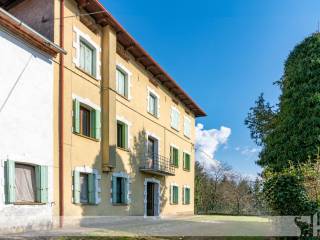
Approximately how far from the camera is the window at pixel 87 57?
15328 mm

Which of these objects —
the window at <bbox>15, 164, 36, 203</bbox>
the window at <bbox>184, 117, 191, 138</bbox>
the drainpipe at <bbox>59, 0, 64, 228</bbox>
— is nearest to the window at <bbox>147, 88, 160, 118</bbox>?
the window at <bbox>184, 117, 191, 138</bbox>

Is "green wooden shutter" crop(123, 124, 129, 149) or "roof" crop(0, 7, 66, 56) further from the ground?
"roof" crop(0, 7, 66, 56)

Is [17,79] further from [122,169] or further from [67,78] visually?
[122,169]

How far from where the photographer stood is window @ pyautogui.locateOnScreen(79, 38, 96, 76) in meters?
15.3

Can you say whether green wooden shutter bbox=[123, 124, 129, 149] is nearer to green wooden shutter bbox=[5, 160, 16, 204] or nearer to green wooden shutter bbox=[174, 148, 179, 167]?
green wooden shutter bbox=[5, 160, 16, 204]

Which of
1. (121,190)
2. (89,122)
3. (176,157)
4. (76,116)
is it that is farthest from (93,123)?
(176,157)

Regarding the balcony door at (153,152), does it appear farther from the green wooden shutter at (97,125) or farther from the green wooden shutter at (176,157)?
the green wooden shutter at (97,125)

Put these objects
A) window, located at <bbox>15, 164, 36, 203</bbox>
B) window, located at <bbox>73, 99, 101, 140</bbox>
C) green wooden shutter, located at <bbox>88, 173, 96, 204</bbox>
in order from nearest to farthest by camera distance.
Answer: window, located at <bbox>15, 164, 36, 203</bbox> → green wooden shutter, located at <bbox>88, 173, 96, 204</bbox> → window, located at <bbox>73, 99, 101, 140</bbox>

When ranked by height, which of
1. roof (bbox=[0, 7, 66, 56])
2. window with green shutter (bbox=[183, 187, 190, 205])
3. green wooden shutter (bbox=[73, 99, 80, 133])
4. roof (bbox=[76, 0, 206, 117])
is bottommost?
window with green shutter (bbox=[183, 187, 190, 205])

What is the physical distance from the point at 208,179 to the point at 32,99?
3460 centimetres

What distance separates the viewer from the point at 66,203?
13320mm

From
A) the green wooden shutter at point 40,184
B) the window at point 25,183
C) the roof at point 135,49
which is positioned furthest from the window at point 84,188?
the roof at point 135,49

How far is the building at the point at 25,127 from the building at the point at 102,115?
1.79 feet

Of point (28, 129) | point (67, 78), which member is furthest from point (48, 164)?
point (67, 78)
